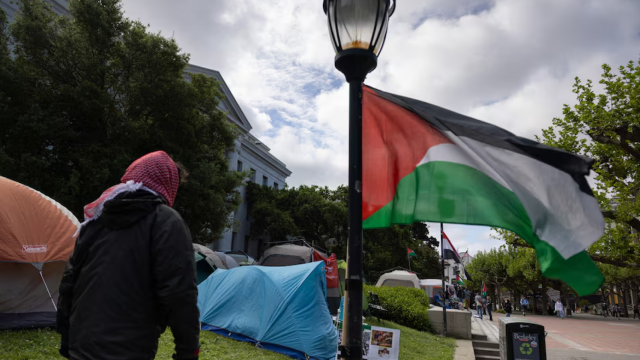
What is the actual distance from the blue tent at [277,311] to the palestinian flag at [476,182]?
6.02 m

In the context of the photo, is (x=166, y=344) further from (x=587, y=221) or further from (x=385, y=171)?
(x=587, y=221)

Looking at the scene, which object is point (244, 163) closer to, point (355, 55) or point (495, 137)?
point (355, 55)

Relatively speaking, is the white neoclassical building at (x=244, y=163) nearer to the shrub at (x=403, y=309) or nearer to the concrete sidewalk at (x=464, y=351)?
the shrub at (x=403, y=309)

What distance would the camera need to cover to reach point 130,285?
85.1 inches

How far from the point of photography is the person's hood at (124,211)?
7.38 ft

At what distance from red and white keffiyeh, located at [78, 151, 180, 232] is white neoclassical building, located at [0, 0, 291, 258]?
29.3 metres

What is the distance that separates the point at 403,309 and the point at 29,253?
13.9 meters

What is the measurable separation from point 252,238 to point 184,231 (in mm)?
39290

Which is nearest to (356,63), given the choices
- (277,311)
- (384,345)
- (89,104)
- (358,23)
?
(358,23)

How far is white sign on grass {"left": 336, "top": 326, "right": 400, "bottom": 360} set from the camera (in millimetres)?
7918

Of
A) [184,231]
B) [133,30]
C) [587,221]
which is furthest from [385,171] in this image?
[133,30]

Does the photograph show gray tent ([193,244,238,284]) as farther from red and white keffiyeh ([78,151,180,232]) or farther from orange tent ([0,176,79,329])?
red and white keffiyeh ([78,151,180,232])

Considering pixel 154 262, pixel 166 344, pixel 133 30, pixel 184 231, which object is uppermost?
pixel 133 30

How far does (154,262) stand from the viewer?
7.17 feet
